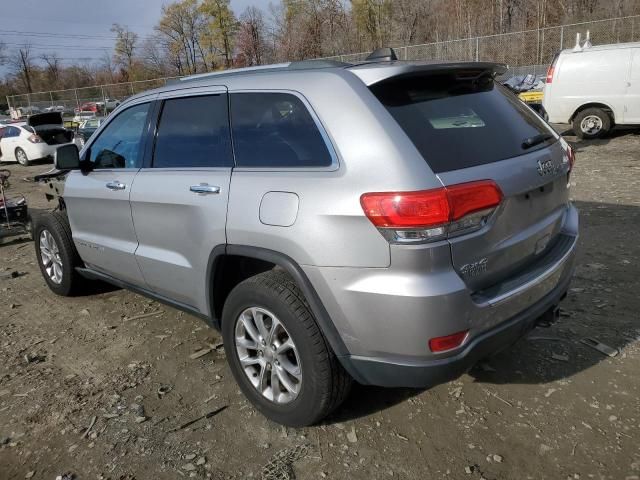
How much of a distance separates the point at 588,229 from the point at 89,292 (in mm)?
5192

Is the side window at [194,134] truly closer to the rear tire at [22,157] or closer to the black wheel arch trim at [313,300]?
the black wheel arch trim at [313,300]

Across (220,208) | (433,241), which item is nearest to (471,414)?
(433,241)

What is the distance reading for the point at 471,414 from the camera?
2.83 m

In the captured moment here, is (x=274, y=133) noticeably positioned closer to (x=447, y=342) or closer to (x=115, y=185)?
(x=447, y=342)

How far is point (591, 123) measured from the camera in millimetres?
12367

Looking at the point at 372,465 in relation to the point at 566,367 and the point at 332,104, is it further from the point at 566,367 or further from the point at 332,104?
the point at 332,104

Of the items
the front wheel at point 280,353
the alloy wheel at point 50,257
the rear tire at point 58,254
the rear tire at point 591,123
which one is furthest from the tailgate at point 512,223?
the rear tire at point 591,123

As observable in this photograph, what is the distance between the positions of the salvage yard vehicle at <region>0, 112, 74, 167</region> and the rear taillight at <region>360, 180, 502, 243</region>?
650 inches

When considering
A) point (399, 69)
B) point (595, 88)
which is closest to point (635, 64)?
point (595, 88)

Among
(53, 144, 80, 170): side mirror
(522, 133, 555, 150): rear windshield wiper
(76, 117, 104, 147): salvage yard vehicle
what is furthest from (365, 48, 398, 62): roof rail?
(76, 117, 104, 147): salvage yard vehicle

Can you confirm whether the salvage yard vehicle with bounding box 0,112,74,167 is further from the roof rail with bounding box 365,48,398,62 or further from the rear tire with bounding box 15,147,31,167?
the roof rail with bounding box 365,48,398,62

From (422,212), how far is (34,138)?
1736cm

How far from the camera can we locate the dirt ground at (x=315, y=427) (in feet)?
8.28

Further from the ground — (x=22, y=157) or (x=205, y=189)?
(x=205, y=189)
